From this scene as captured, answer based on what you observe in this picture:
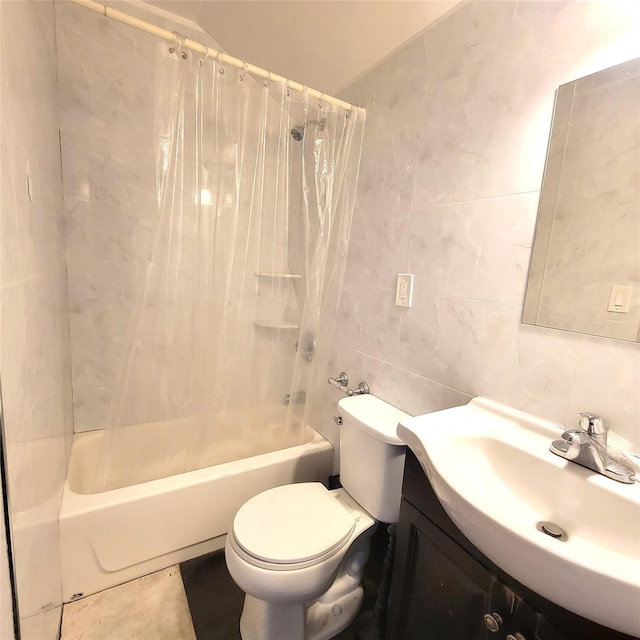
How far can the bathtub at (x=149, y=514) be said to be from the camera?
1.27 meters

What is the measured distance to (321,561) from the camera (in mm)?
1088

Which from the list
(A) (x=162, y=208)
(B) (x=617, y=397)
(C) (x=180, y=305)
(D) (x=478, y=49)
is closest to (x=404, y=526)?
(B) (x=617, y=397)

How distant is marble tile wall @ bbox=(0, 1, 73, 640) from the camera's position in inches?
27.0

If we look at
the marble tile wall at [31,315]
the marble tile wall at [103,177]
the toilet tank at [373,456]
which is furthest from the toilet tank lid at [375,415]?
the marble tile wall at [103,177]

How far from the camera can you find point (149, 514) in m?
1.37

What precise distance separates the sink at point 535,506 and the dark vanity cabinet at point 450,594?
0.40 ft

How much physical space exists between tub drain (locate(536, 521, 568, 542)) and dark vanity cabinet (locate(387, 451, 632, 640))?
14 cm

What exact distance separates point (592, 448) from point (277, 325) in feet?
4.03

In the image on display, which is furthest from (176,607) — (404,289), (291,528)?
(404,289)

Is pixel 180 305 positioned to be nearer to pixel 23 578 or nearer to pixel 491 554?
pixel 23 578

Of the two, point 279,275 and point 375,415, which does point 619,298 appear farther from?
point 279,275

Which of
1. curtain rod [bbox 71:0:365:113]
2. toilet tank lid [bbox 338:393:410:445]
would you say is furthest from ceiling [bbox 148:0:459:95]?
toilet tank lid [bbox 338:393:410:445]

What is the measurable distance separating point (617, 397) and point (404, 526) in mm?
649

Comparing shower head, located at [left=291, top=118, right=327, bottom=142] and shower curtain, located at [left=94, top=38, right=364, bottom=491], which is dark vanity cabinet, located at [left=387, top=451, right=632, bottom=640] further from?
shower head, located at [left=291, top=118, right=327, bottom=142]
